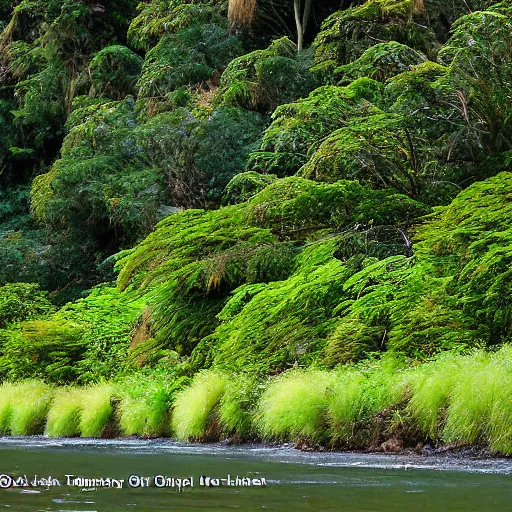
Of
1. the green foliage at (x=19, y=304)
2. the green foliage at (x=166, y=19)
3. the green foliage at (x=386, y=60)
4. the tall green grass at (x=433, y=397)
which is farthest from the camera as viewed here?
the green foliage at (x=166, y=19)

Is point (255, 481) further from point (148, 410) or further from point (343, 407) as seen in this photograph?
point (148, 410)

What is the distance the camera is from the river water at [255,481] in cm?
441

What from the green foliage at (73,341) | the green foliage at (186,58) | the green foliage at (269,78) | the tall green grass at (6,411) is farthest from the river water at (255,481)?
the green foliage at (186,58)

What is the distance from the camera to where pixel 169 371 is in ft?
43.1

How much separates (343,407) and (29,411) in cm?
663

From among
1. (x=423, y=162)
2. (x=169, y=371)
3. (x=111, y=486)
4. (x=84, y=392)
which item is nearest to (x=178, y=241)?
(x=169, y=371)

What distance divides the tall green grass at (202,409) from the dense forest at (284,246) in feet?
0.07

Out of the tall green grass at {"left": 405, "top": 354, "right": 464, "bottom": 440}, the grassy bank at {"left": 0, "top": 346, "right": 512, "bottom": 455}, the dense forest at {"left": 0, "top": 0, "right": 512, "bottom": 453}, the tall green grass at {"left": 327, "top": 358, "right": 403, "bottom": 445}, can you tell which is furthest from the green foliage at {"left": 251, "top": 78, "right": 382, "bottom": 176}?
the tall green grass at {"left": 405, "top": 354, "right": 464, "bottom": 440}

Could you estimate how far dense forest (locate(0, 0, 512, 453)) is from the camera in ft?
29.4

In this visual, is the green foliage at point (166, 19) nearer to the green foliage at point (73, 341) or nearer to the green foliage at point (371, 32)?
the green foliage at point (371, 32)

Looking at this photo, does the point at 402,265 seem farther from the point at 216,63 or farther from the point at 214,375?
the point at 216,63

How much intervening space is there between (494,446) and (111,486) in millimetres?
3203

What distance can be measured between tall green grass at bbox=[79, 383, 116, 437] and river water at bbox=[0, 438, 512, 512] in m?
3.36

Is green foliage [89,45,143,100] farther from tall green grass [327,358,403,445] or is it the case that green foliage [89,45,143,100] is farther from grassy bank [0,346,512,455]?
tall green grass [327,358,403,445]
